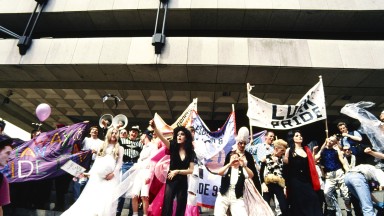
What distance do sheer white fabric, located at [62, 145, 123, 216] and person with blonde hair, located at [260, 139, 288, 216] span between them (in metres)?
3.00

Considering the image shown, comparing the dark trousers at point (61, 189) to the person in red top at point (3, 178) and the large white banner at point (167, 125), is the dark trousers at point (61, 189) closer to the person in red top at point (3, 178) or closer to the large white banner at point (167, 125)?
the large white banner at point (167, 125)

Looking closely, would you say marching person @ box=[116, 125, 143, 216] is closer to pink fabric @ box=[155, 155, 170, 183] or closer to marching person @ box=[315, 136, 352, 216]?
pink fabric @ box=[155, 155, 170, 183]

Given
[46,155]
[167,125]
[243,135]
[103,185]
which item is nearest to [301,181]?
[243,135]

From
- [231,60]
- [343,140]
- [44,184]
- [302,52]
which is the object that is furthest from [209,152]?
[302,52]

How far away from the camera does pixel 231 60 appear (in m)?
9.81

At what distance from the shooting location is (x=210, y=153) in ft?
20.2

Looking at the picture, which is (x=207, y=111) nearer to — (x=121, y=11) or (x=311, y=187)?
(x=121, y=11)

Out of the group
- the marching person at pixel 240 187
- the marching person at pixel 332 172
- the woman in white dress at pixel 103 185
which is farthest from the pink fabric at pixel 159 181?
the marching person at pixel 332 172

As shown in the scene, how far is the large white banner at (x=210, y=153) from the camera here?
17.4ft

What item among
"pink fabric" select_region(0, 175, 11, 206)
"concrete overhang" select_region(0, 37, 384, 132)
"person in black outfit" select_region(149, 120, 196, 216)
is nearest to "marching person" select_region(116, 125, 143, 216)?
"person in black outfit" select_region(149, 120, 196, 216)

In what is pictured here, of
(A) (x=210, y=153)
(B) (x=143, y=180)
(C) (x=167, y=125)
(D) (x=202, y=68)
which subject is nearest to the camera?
(B) (x=143, y=180)

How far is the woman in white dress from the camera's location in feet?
13.7

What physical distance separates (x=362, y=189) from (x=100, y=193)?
4.58m

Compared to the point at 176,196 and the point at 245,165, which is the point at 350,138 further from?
the point at 176,196
